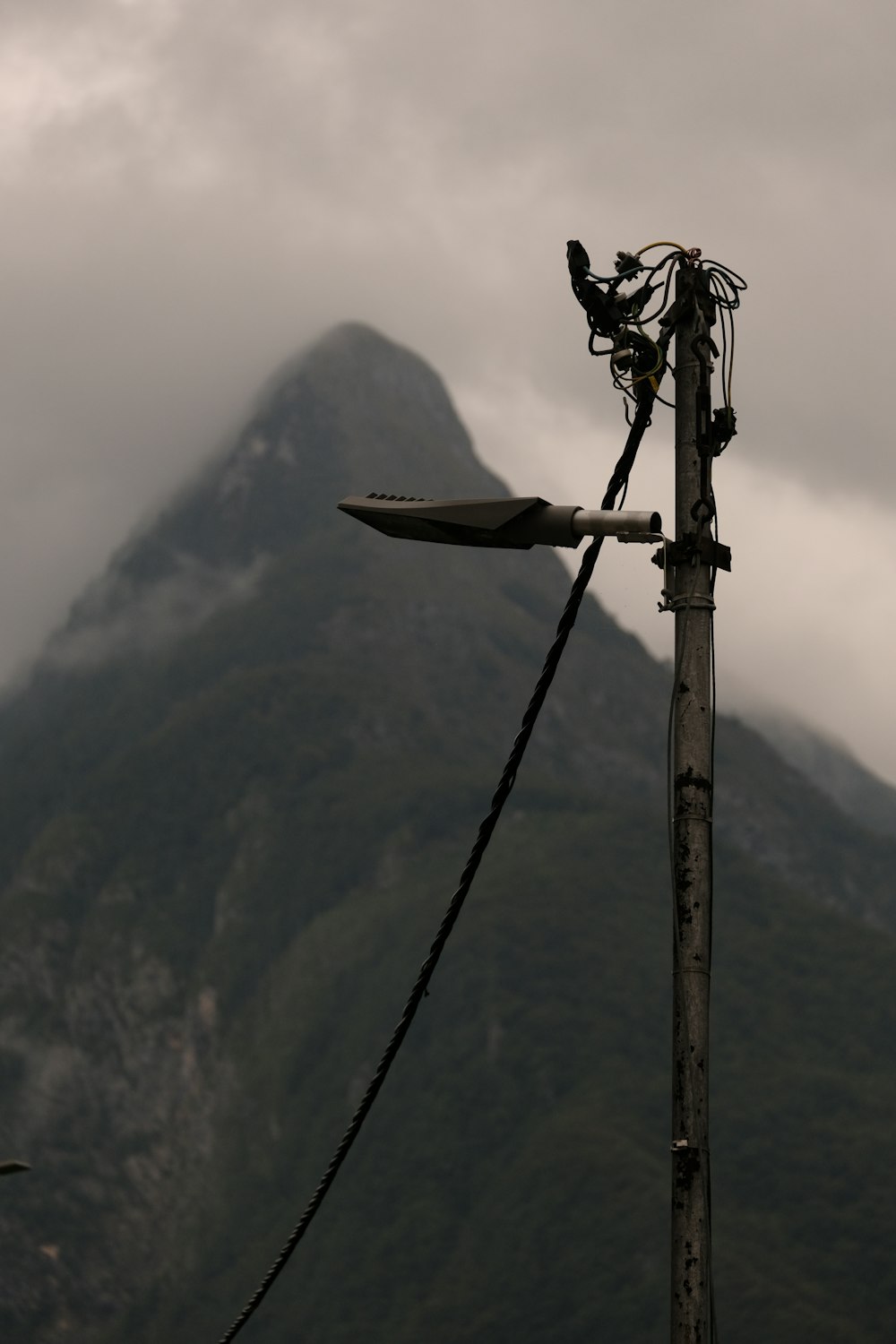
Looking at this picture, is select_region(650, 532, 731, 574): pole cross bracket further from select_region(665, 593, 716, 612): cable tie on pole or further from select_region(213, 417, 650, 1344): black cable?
select_region(213, 417, 650, 1344): black cable

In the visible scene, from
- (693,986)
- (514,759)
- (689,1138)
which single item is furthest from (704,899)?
(514,759)

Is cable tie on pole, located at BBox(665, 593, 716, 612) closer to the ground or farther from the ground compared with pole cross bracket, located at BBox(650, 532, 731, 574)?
closer to the ground

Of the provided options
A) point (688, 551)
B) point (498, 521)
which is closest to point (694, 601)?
point (688, 551)

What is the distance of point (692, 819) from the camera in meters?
19.2

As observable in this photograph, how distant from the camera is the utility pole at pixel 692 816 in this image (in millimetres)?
18359

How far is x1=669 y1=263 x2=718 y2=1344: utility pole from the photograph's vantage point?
1836 centimetres

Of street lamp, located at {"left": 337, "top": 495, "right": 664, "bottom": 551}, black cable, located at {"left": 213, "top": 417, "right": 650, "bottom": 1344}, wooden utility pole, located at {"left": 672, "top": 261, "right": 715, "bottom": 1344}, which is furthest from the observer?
black cable, located at {"left": 213, "top": 417, "right": 650, "bottom": 1344}

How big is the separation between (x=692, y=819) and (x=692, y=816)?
0.02 m

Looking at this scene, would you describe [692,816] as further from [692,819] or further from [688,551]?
[688,551]

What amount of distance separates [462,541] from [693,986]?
435 centimetres

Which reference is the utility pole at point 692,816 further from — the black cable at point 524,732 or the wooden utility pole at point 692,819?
the black cable at point 524,732

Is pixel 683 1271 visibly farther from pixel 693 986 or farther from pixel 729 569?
pixel 729 569

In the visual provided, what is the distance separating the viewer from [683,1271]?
1822cm

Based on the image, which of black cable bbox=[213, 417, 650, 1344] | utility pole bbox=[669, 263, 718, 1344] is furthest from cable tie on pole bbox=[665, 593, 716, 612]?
black cable bbox=[213, 417, 650, 1344]
